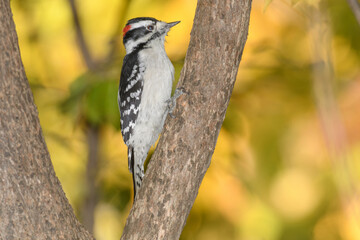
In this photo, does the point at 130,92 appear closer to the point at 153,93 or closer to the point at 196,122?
the point at 153,93

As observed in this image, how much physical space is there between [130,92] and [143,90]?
0.25ft

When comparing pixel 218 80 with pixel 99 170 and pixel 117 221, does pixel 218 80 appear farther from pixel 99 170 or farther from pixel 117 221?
pixel 117 221

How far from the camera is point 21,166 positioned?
6.57 ft

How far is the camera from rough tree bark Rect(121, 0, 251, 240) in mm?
2191

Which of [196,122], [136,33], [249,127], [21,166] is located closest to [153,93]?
[136,33]

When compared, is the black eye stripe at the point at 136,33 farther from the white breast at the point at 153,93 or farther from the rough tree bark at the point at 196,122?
the rough tree bark at the point at 196,122

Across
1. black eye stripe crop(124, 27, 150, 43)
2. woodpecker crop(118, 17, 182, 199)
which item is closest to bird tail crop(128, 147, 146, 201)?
woodpecker crop(118, 17, 182, 199)

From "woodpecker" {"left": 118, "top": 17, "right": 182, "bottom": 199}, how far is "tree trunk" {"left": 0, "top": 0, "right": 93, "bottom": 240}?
2.79ft

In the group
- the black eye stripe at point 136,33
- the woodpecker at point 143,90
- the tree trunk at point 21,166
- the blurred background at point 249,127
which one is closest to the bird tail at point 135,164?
the woodpecker at point 143,90

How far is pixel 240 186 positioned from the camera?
4.79 metres

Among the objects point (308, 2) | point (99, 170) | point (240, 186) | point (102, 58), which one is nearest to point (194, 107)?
point (308, 2)

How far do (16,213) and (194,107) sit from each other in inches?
34.1

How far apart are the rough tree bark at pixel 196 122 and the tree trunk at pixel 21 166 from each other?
38 centimetres

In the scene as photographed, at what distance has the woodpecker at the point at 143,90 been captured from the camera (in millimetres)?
2830
